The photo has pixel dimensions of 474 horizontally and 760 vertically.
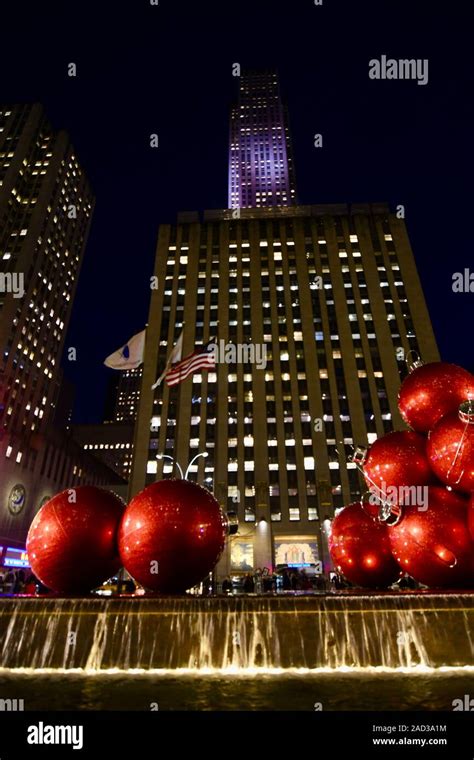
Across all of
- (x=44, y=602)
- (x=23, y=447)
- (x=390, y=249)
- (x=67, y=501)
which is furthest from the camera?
(x=390, y=249)

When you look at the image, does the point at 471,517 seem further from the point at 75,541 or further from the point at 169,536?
the point at 75,541

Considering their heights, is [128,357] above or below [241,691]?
above

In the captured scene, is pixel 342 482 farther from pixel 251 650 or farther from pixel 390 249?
pixel 251 650

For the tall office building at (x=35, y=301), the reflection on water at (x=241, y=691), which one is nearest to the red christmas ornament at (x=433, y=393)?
the reflection on water at (x=241, y=691)

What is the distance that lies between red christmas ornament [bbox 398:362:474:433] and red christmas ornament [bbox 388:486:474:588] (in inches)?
50.9

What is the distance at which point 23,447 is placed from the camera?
65375mm

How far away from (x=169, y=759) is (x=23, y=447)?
231ft

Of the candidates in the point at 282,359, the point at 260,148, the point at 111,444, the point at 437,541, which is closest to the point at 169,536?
the point at 437,541

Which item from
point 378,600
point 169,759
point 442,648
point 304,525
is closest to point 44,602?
point 169,759

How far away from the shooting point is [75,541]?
22.4ft

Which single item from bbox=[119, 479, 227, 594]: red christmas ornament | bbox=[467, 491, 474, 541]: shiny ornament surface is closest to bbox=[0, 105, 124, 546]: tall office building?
bbox=[119, 479, 227, 594]: red christmas ornament

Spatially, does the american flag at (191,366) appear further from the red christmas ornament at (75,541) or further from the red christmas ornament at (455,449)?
the red christmas ornament at (455,449)

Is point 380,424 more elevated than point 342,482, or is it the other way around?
point 380,424

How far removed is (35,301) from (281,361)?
144 feet
